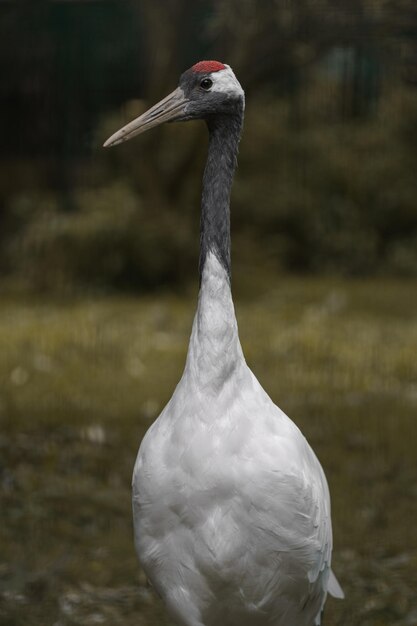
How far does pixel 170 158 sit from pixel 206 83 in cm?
689

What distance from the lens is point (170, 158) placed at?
9758 millimetres

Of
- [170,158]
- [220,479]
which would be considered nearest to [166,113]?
[220,479]

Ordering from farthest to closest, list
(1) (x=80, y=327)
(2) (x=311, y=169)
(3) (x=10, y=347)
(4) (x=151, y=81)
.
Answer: (2) (x=311, y=169)
(4) (x=151, y=81)
(1) (x=80, y=327)
(3) (x=10, y=347)

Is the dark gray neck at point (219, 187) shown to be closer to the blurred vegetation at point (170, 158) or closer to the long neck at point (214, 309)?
the long neck at point (214, 309)

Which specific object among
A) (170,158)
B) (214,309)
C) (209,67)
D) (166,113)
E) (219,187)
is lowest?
(170,158)

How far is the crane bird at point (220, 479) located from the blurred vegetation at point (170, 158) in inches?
180

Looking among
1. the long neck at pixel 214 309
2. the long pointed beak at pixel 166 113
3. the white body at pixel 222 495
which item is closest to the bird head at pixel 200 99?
the long pointed beak at pixel 166 113

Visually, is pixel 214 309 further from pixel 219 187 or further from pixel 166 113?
pixel 166 113

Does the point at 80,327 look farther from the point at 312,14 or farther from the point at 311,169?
the point at 312,14

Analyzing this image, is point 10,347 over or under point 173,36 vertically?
under

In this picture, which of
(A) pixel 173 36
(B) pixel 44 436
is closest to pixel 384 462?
(B) pixel 44 436

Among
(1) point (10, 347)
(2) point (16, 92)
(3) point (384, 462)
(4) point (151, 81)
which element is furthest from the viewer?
(2) point (16, 92)

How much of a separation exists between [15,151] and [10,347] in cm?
331

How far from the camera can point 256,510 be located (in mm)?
2705
